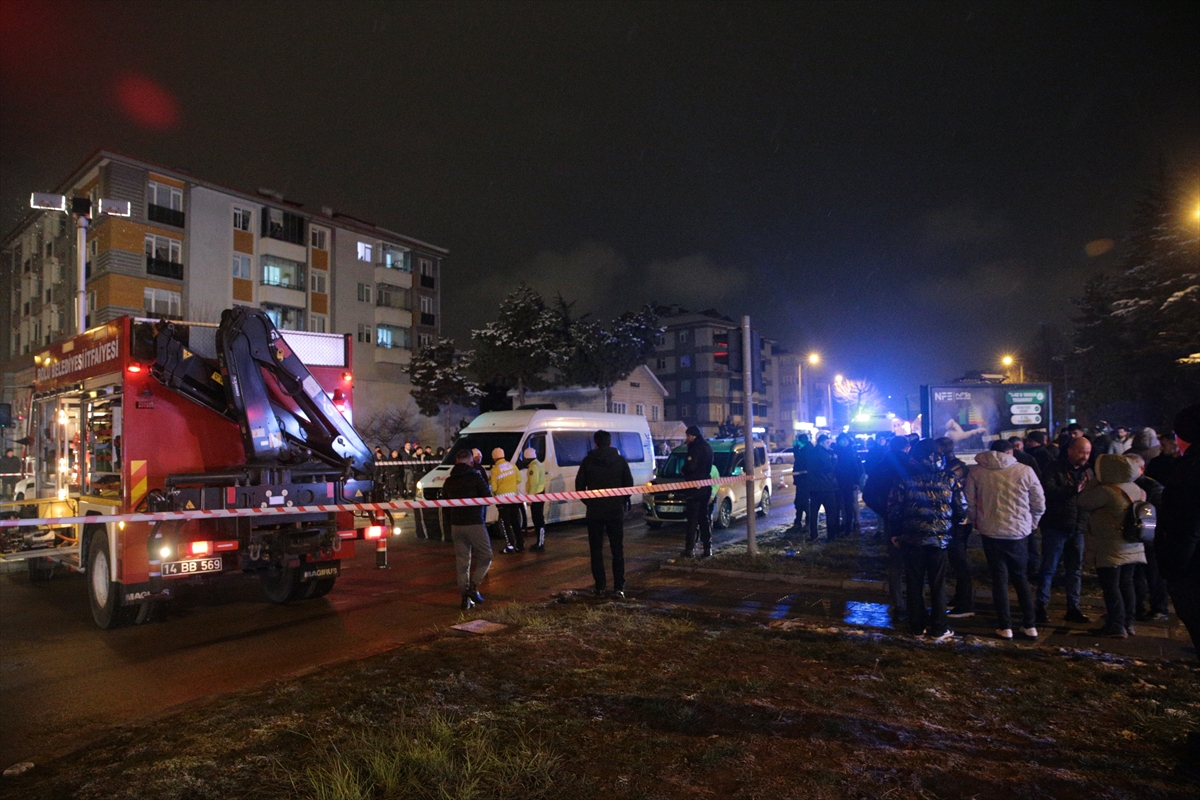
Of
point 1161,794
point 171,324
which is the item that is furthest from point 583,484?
point 1161,794

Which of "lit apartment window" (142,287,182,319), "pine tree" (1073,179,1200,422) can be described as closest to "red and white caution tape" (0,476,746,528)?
"pine tree" (1073,179,1200,422)

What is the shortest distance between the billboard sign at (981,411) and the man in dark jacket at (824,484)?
15.5 ft

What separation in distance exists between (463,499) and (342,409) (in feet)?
7.15

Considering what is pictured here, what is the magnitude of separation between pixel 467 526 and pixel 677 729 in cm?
452

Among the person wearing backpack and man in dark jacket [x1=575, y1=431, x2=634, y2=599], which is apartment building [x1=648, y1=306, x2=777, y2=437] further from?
the person wearing backpack

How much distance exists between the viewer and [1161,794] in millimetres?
3738

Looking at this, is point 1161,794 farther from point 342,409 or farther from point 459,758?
point 342,409

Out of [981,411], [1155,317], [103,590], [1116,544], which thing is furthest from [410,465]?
[1155,317]

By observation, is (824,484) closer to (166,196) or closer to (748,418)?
(748,418)

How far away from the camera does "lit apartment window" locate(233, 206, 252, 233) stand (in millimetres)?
40344

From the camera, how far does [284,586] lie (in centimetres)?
924

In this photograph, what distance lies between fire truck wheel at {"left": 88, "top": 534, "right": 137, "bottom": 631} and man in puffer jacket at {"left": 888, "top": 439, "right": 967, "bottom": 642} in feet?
26.2

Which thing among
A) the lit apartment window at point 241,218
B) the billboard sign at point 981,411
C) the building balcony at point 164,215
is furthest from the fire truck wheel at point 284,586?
the lit apartment window at point 241,218

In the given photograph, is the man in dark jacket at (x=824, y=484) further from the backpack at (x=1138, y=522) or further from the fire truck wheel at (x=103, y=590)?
the fire truck wheel at (x=103, y=590)
